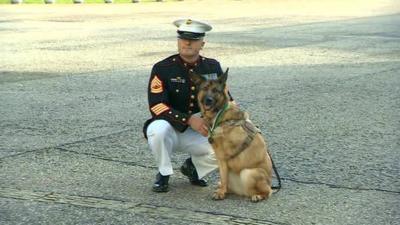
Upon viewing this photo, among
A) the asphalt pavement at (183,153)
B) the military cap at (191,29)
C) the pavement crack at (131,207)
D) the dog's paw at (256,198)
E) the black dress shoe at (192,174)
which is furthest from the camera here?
the black dress shoe at (192,174)

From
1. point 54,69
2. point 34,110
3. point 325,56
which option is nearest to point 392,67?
point 325,56

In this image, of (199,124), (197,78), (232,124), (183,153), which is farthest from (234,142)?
(183,153)

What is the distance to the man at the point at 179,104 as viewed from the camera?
5.62m

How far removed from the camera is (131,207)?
5.37 metres

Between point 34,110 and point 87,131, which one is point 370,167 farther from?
point 34,110

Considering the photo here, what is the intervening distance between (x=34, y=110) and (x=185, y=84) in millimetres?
4138

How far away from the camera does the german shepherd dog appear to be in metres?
5.39

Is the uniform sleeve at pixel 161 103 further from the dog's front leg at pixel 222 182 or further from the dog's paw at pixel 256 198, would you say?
the dog's paw at pixel 256 198

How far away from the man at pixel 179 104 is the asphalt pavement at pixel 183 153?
1.03 feet

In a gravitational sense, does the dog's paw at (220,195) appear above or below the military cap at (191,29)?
below

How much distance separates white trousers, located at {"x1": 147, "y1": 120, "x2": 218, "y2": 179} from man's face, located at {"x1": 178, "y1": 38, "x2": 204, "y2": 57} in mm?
550

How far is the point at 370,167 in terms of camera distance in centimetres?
656

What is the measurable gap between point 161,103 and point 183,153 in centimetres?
135

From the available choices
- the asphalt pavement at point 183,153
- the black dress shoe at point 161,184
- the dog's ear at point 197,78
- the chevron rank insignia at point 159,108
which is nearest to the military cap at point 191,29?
the dog's ear at point 197,78
